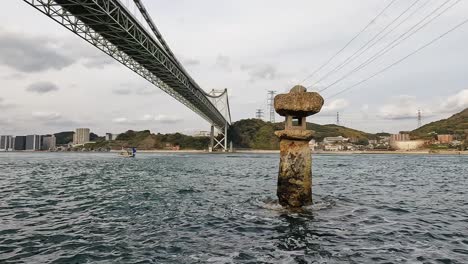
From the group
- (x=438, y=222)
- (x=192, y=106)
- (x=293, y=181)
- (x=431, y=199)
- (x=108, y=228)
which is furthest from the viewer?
(x=192, y=106)

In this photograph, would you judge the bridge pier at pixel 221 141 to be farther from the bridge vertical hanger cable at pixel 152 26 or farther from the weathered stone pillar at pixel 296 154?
the weathered stone pillar at pixel 296 154

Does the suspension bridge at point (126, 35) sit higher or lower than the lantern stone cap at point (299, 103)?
higher

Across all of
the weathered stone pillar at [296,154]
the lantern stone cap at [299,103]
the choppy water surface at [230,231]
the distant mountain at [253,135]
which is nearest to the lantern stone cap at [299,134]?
the weathered stone pillar at [296,154]

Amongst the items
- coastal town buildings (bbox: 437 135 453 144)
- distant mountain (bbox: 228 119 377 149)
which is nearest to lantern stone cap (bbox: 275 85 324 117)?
distant mountain (bbox: 228 119 377 149)

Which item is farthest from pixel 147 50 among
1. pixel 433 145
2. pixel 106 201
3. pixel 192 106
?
pixel 433 145

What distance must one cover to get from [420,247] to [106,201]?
11056 millimetres

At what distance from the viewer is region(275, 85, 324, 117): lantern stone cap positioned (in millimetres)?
11617

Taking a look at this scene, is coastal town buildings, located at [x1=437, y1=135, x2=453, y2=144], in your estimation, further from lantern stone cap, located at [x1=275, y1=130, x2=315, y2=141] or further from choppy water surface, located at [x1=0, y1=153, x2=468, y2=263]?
lantern stone cap, located at [x1=275, y1=130, x2=315, y2=141]

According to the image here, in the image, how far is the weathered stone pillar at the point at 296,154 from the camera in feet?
37.9

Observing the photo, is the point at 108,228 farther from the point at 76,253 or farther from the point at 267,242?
the point at 267,242

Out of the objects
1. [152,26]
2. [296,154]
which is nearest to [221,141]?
[152,26]

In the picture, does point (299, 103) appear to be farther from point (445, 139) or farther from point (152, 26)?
point (445, 139)

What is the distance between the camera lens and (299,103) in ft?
38.2

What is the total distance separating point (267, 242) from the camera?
7406 mm
